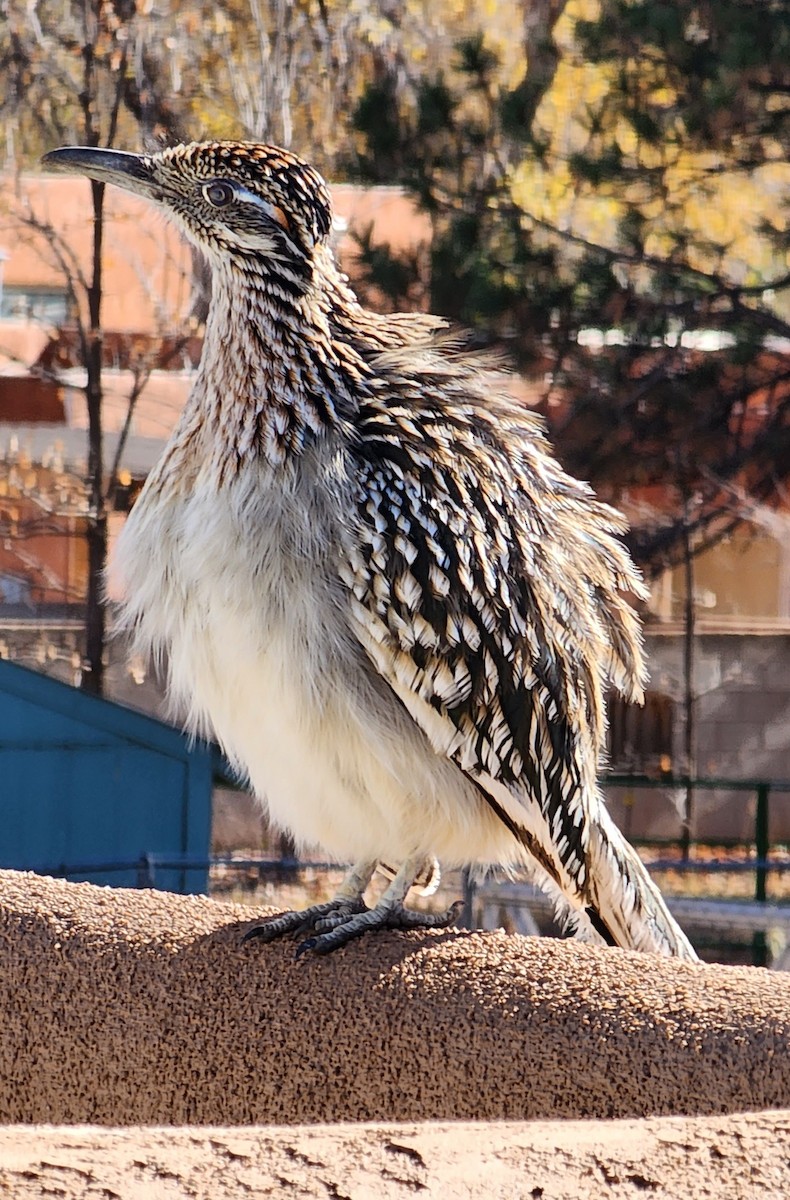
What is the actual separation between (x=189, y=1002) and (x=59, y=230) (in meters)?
6.70

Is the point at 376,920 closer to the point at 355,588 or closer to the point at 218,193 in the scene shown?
the point at 355,588

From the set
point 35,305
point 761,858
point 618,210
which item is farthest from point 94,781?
point 618,210

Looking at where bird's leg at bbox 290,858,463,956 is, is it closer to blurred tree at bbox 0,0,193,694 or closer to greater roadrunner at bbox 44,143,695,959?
greater roadrunner at bbox 44,143,695,959

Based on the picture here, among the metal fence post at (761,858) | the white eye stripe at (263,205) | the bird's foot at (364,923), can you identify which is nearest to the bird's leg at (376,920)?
the bird's foot at (364,923)

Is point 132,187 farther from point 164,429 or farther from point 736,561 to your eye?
point 736,561

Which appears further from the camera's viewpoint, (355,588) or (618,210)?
Answer: (618,210)

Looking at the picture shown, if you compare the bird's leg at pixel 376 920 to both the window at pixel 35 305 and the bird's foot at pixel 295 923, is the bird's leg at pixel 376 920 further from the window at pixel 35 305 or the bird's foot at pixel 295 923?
the window at pixel 35 305

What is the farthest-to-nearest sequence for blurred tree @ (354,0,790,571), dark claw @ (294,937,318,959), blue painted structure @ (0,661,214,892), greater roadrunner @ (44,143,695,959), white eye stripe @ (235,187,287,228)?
blurred tree @ (354,0,790,571) < blue painted structure @ (0,661,214,892) < white eye stripe @ (235,187,287,228) < greater roadrunner @ (44,143,695,959) < dark claw @ (294,937,318,959)

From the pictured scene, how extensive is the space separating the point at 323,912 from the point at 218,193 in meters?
1.22

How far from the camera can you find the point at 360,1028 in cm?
206

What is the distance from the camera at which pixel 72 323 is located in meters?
8.23

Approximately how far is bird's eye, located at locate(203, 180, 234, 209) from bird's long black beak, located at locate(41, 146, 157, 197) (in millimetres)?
109

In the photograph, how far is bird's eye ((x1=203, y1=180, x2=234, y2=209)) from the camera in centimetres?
258

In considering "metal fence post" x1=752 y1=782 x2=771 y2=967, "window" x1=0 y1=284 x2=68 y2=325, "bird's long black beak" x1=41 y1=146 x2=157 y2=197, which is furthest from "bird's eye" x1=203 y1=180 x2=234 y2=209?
"window" x1=0 y1=284 x2=68 y2=325
